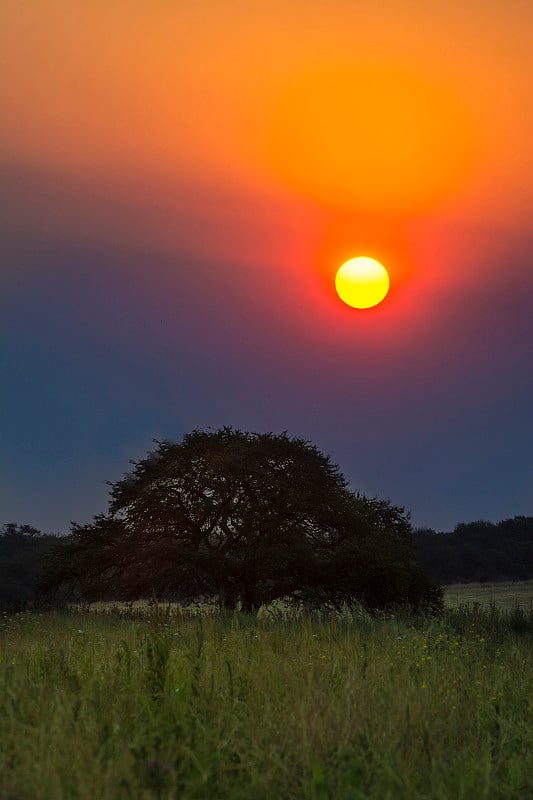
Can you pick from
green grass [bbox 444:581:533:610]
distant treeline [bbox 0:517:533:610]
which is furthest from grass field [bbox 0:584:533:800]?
distant treeline [bbox 0:517:533:610]

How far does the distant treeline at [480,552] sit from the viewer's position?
75500 mm

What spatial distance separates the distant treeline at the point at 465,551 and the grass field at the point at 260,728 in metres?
58.1

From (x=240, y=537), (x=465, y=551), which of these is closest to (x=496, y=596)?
(x=240, y=537)

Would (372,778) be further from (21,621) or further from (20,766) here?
(21,621)

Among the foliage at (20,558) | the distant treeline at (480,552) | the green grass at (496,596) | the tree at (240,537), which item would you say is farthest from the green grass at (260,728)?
the distant treeline at (480,552)

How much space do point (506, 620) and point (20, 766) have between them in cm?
1425

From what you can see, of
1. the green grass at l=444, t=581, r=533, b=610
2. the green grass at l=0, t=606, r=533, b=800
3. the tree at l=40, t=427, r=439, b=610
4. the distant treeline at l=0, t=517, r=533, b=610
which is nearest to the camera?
the green grass at l=0, t=606, r=533, b=800

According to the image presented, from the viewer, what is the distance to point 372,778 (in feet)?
19.7

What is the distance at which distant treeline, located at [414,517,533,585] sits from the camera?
2972 inches

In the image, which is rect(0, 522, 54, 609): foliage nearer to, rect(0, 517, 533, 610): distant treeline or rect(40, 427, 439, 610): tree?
rect(0, 517, 533, 610): distant treeline

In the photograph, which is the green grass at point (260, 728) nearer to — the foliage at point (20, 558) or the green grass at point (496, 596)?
the green grass at point (496, 596)

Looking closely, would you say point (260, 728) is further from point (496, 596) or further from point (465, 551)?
point (465, 551)

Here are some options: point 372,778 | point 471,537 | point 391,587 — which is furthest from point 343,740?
point 471,537

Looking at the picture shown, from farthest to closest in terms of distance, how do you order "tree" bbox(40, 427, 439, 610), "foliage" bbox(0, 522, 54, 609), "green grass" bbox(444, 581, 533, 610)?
"foliage" bbox(0, 522, 54, 609)
"green grass" bbox(444, 581, 533, 610)
"tree" bbox(40, 427, 439, 610)
